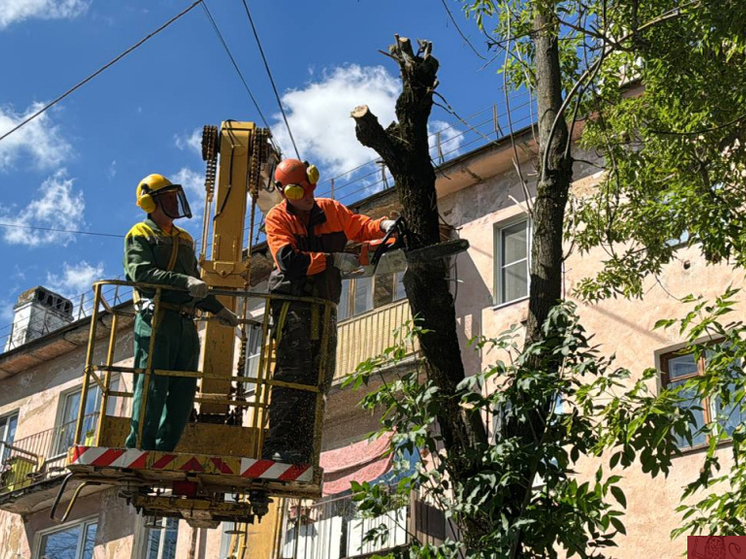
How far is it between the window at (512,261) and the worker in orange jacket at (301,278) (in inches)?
282

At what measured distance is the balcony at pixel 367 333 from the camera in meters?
17.8

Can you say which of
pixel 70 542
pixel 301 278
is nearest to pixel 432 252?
pixel 301 278

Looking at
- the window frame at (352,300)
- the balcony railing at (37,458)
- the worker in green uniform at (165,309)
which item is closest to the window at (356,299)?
the window frame at (352,300)

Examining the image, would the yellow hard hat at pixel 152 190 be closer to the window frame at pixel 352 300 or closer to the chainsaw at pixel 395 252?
the chainsaw at pixel 395 252

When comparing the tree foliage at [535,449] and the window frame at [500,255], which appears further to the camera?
the window frame at [500,255]

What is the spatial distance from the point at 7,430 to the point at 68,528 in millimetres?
3911

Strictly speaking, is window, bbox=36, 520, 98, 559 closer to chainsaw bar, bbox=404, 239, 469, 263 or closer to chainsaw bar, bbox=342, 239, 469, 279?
chainsaw bar, bbox=342, 239, 469, 279

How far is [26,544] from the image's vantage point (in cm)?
2388

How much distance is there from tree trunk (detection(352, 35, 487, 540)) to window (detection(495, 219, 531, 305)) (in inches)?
353

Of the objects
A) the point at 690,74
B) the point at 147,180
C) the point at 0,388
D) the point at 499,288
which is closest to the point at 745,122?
the point at 690,74

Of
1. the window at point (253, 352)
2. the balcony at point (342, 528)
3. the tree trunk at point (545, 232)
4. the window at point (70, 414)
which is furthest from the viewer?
the window at point (70, 414)

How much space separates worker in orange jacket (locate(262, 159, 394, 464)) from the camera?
10.1m

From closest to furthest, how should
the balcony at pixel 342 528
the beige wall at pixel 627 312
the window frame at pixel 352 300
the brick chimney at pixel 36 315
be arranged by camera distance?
the beige wall at pixel 627 312
the balcony at pixel 342 528
the window frame at pixel 352 300
the brick chimney at pixel 36 315

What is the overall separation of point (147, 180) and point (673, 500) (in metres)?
6.96
